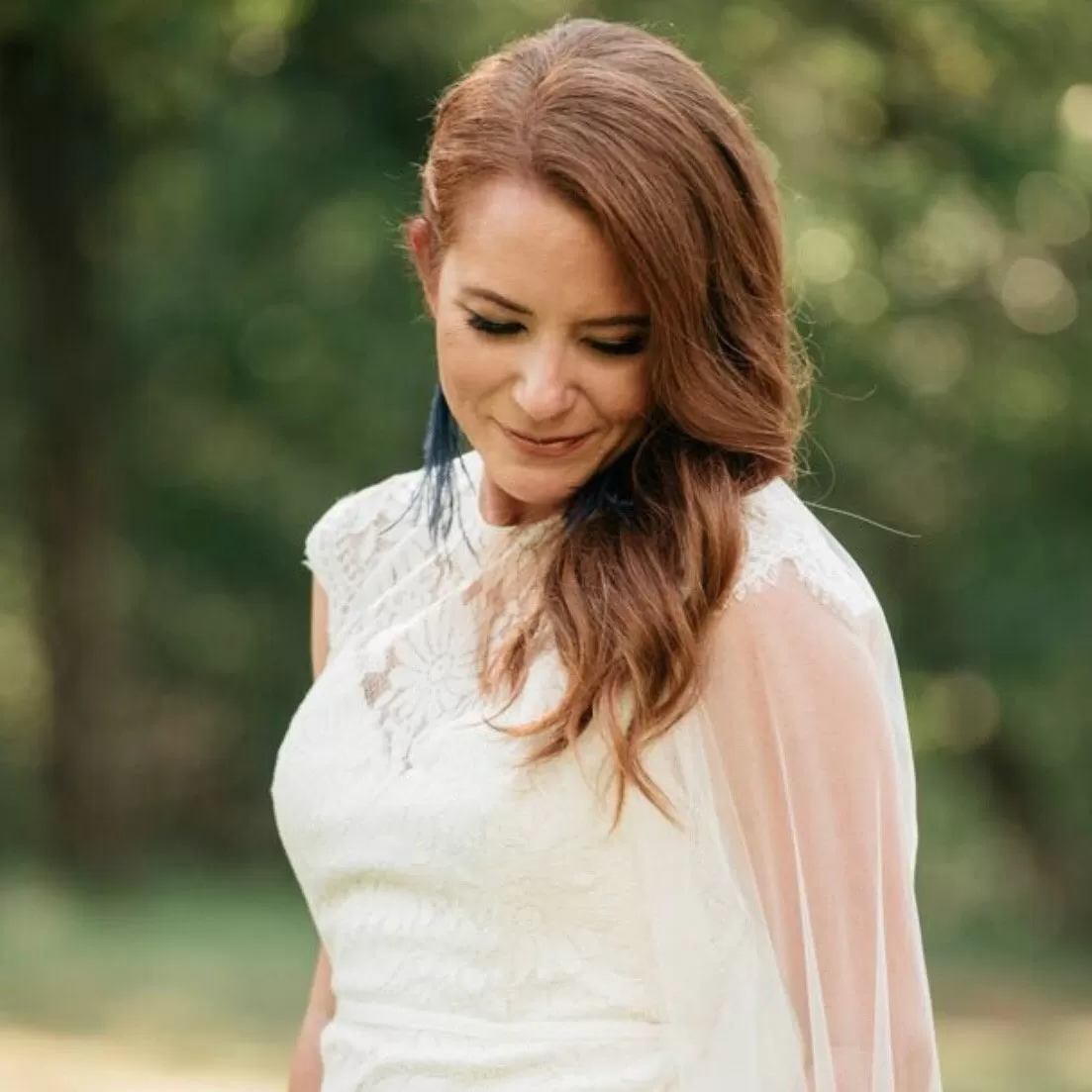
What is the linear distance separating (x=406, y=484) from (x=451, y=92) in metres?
0.66

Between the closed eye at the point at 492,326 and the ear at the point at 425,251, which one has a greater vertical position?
the ear at the point at 425,251

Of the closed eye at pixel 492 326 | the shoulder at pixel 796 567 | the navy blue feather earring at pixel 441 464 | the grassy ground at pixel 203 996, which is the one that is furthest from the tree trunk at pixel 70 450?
the shoulder at pixel 796 567

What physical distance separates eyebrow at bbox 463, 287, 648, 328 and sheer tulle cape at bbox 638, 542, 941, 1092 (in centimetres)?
31

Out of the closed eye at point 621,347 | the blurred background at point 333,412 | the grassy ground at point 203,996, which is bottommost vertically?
the closed eye at point 621,347

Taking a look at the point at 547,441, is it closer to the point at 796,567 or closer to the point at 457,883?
the point at 796,567

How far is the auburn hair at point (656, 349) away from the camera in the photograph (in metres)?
2.42

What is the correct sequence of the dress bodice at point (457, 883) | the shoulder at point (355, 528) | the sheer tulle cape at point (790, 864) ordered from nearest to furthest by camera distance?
1. the sheer tulle cape at point (790, 864)
2. the dress bodice at point (457, 883)
3. the shoulder at point (355, 528)

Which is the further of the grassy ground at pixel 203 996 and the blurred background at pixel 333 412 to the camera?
the blurred background at pixel 333 412

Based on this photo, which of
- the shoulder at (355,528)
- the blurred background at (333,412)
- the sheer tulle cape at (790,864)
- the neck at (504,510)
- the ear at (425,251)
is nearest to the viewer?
the sheer tulle cape at (790,864)

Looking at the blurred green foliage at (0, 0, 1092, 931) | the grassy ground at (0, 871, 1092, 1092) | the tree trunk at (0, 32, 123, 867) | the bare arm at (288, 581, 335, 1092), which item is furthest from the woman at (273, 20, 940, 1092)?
the tree trunk at (0, 32, 123, 867)

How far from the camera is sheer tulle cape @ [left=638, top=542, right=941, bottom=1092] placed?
7.82ft

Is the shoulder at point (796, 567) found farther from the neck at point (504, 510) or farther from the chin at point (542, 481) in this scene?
the neck at point (504, 510)

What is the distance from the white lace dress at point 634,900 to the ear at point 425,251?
1.52 feet

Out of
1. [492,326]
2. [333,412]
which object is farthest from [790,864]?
[333,412]
